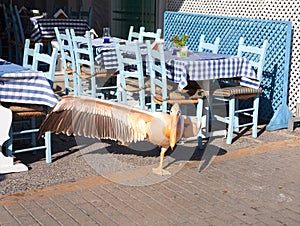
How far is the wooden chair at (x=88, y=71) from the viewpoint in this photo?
19.1ft

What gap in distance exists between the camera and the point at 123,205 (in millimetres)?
3688

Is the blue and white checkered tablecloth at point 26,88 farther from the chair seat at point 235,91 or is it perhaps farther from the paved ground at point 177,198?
the chair seat at point 235,91

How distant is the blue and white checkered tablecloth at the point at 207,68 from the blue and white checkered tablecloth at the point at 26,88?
4.11ft

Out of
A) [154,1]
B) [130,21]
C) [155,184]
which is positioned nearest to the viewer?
[155,184]

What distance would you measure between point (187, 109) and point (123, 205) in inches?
83.1

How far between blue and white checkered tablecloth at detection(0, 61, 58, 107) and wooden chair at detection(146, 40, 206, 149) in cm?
105

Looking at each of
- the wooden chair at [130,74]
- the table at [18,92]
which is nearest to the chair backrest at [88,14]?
the wooden chair at [130,74]

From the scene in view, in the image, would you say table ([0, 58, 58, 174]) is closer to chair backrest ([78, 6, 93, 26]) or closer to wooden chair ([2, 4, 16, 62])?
wooden chair ([2, 4, 16, 62])

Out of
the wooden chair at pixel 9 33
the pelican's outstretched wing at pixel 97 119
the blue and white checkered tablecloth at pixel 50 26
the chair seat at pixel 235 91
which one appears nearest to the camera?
the pelican's outstretched wing at pixel 97 119

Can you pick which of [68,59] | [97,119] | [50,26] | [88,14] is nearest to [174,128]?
[97,119]

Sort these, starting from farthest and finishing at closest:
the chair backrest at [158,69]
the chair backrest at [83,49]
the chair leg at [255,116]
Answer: the chair backrest at [83,49]
the chair leg at [255,116]
the chair backrest at [158,69]

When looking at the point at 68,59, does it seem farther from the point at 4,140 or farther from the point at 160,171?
the point at 160,171

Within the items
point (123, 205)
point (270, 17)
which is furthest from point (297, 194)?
point (270, 17)

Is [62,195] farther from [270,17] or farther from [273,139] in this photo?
[270,17]
